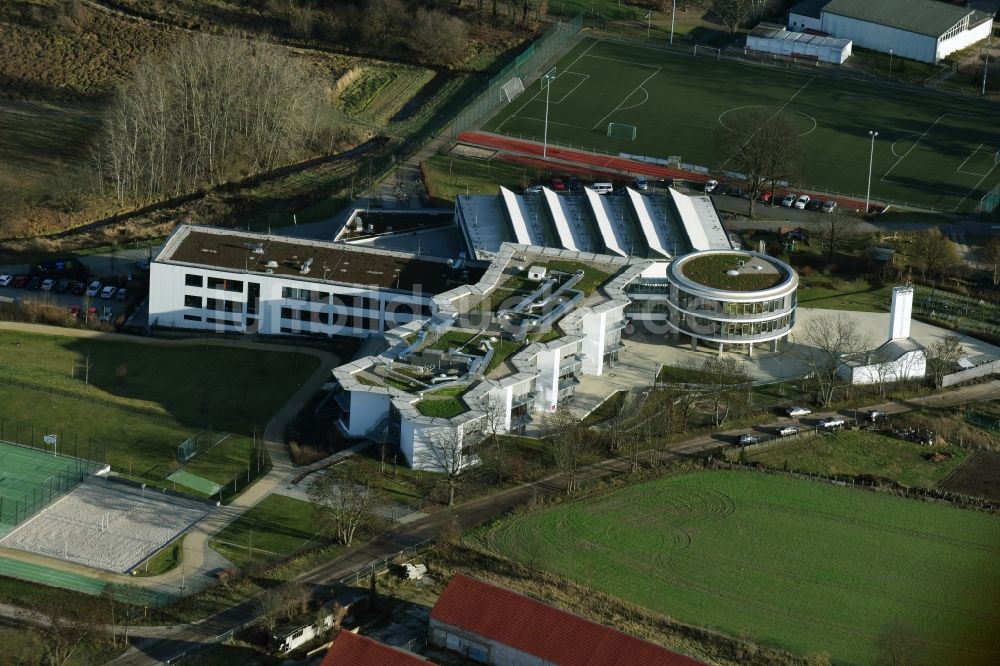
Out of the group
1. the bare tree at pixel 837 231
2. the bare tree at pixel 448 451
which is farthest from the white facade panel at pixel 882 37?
the bare tree at pixel 448 451

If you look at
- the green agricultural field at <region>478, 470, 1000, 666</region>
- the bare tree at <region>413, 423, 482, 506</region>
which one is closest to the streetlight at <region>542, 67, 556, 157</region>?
the bare tree at <region>413, 423, 482, 506</region>

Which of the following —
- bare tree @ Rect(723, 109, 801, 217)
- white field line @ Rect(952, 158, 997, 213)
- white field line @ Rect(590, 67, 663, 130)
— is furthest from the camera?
white field line @ Rect(590, 67, 663, 130)

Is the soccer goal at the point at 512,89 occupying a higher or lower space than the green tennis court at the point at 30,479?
higher

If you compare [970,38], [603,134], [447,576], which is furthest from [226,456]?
[970,38]

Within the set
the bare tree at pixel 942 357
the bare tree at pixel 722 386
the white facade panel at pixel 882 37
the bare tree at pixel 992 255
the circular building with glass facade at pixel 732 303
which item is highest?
the white facade panel at pixel 882 37

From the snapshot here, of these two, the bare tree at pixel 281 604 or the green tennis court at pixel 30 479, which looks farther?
the green tennis court at pixel 30 479

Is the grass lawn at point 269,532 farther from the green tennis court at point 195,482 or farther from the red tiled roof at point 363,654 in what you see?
the red tiled roof at point 363,654

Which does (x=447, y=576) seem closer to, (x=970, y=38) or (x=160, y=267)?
(x=160, y=267)

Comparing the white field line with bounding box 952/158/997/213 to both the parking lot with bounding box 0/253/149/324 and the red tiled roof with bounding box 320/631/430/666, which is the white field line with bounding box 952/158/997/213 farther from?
the red tiled roof with bounding box 320/631/430/666

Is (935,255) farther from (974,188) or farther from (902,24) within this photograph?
(902,24)
